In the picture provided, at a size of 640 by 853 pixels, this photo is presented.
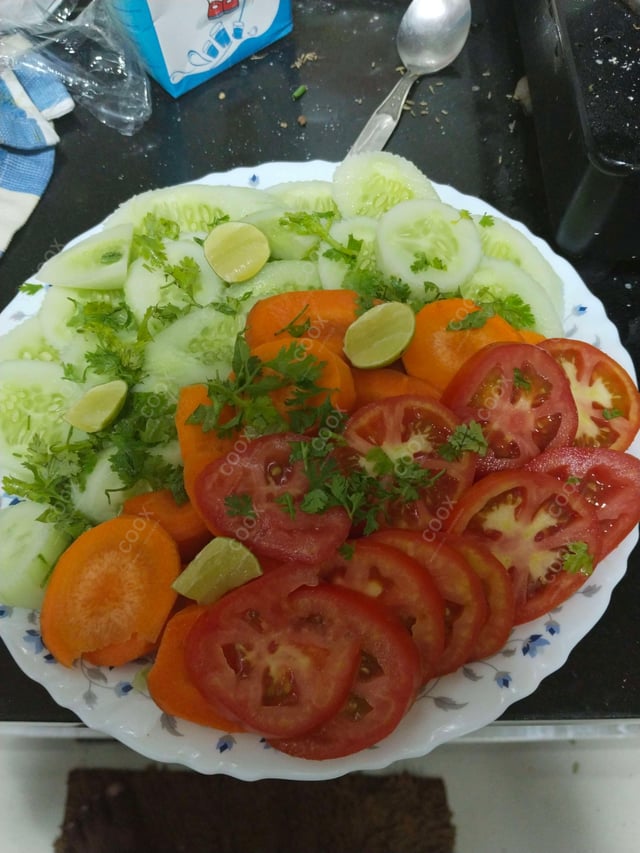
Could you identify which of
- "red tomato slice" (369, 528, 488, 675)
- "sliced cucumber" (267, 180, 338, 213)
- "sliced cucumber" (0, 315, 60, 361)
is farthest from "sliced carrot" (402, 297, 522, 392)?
"sliced cucumber" (0, 315, 60, 361)

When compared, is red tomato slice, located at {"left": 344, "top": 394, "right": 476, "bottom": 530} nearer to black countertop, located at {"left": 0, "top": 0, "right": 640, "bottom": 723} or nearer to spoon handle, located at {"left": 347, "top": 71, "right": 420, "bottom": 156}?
black countertop, located at {"left": 0, "top": 0, "right": 640, "bottom": 723}

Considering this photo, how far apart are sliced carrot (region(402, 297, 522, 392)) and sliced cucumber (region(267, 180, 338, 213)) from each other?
1.49 feet

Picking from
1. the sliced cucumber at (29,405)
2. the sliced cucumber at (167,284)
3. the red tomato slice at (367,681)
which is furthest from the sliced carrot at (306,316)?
the red tomato slice at (367,681)

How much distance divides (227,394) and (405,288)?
457mm

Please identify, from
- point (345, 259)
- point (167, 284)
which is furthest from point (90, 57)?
point (345, 259)

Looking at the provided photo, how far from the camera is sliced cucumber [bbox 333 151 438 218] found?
1.49 metres

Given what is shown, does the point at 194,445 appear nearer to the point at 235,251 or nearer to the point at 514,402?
the point at 235,251

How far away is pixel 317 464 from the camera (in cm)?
110

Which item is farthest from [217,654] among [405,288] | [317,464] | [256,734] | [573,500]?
[405,288]

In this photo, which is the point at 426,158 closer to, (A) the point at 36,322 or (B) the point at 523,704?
(A) the point at 36,322

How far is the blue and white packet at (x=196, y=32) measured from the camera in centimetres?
181


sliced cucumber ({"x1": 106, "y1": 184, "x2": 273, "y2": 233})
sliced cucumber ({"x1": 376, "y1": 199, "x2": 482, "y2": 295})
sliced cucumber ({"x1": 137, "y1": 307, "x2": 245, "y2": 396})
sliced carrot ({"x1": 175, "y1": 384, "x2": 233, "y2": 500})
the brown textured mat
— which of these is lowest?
the brown textured mat

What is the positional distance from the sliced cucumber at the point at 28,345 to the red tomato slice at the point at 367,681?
2.72ft

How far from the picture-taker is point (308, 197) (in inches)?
60.4
